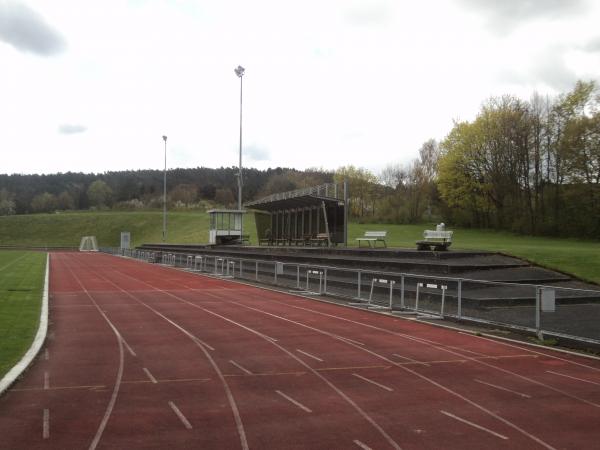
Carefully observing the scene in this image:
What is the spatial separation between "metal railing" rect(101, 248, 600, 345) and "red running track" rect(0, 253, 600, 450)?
3.59 ft

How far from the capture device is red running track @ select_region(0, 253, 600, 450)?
594 centimetres

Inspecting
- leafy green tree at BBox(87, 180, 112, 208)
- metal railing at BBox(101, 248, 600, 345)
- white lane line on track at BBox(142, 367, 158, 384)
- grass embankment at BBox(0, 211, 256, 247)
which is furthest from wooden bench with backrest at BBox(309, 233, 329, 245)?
leafy green tree at BBox(87, 180, 112, 208)

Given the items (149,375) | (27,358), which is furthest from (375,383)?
(27,358)

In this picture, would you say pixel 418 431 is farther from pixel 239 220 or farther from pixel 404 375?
pixel 239 220

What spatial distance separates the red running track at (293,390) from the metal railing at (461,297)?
1094 millimetres

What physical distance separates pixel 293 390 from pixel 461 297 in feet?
26.5

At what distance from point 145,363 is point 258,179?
161018 millimetres

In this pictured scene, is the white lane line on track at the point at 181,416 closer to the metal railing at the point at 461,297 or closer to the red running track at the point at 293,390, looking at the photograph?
the red running track at the point at 293,390

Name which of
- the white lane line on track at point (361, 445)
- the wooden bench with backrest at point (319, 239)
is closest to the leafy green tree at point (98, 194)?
the wooden bench with backrest at point (319, 239)

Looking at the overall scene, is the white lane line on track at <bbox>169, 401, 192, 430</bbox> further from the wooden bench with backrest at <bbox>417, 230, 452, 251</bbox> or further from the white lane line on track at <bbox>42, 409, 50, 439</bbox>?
the wooden bench with backrest at <bbox>417, 230, 452, 251</bbox>

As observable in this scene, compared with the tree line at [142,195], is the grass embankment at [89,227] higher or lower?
lower

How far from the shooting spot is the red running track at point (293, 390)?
5941 mm

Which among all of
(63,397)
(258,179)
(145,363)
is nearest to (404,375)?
(145,363)

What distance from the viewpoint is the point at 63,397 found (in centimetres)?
746
